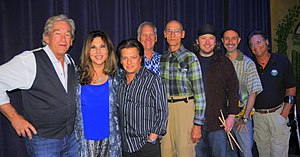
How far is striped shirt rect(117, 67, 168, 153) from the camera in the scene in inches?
77.0

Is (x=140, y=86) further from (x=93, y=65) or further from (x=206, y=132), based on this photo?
(x=206, y=132)

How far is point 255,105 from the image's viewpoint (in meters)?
2.85

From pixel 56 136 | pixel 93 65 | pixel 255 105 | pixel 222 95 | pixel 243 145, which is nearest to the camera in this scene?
pixel 56 136

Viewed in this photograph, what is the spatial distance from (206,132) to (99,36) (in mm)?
1226

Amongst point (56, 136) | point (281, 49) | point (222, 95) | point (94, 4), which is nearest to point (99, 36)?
point (56, 136)

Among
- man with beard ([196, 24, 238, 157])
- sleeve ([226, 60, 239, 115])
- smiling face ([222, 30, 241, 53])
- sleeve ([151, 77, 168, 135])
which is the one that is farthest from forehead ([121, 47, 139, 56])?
smiling face ([222, 30, 241, 53])

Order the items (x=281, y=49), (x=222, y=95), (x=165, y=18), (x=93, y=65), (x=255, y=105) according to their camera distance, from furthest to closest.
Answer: (x=281, y=49), (x=165, y=18), (x=255, y=105), (x=222, y=95), (x=93, y=65)

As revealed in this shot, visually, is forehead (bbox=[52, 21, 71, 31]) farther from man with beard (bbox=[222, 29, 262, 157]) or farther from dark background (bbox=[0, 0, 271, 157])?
man with beard (bbox=[222, 29, 262, 157])

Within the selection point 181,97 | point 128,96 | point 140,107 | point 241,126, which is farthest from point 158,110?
point 241,126

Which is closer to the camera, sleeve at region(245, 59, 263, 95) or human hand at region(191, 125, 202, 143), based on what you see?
Answer: human hand at region(191, 125, 202, 143)

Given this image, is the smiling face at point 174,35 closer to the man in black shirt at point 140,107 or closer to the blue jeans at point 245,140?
the man in black shirt at point 140,107

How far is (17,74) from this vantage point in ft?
5.83

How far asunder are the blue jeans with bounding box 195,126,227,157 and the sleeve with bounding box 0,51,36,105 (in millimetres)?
1453

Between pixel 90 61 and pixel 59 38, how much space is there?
0.86 ft
